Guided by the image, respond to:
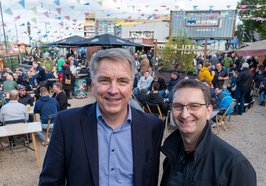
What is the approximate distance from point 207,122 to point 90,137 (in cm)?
73

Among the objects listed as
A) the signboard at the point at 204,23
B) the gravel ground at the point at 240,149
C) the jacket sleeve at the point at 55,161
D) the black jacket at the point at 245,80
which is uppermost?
the signboard at the point at 204,23

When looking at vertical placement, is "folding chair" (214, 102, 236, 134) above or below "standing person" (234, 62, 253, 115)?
below

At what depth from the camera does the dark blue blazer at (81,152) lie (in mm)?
1294

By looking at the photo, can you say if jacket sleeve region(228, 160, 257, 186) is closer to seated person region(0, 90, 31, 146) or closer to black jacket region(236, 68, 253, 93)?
seated person region(0, 90, 31, 146)

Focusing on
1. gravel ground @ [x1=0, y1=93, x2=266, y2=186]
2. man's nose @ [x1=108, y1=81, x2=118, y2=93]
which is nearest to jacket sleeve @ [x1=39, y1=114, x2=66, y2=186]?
man's nose @ [x1=108, y1=81, x2=118, y2=93]

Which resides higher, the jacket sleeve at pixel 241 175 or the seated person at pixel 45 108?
the jacket sleeve at pixel 241 175

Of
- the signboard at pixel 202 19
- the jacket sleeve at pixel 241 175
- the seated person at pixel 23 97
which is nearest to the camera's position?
the jacket sleeve at pixel 241 175

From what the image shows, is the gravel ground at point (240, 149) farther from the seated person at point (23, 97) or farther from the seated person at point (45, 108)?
the seated person at point (23, 97)

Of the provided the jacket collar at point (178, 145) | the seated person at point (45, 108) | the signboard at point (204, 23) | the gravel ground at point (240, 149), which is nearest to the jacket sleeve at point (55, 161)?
the jacket collar at point (178, 145)

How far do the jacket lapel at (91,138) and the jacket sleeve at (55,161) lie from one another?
146mm

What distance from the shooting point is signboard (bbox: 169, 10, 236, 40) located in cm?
2460

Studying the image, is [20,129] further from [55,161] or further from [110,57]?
[110,57]

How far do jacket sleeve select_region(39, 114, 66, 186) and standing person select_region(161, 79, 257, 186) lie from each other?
0.64 metres

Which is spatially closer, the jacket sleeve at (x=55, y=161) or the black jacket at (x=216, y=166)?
the black jacket at (x=216, y=166)
